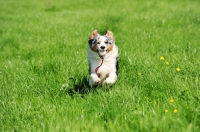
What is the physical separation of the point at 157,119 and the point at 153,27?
6.09 m

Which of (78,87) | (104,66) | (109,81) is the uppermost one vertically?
(104,66)

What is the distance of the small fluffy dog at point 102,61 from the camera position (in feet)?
12.6

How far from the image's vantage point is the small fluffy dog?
3.84 m

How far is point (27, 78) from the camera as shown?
4746 mm

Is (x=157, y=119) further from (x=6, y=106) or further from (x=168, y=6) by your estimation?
(x=168, y=6)

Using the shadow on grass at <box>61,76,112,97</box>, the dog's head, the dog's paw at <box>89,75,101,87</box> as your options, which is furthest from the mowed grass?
the dog's head

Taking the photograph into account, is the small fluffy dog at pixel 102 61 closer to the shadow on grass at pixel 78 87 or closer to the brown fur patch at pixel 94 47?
the brown fur patch at pixel 94 47

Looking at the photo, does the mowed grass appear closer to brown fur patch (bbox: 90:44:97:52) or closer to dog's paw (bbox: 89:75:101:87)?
dog's paw (bbox: 89:75:101:87)

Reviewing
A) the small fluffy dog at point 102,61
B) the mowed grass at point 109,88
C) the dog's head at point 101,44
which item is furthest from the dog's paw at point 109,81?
the dog's head at point 101,44

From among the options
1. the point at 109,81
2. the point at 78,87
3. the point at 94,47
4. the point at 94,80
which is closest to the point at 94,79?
the point at 94,80

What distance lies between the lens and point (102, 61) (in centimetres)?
395

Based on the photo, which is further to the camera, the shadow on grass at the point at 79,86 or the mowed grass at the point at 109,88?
the shadow on grass at the point at 79,86

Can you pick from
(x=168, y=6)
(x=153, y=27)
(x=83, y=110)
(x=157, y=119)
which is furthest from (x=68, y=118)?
(x=168, y=6)

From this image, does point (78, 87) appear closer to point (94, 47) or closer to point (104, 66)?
point (104, 66)
